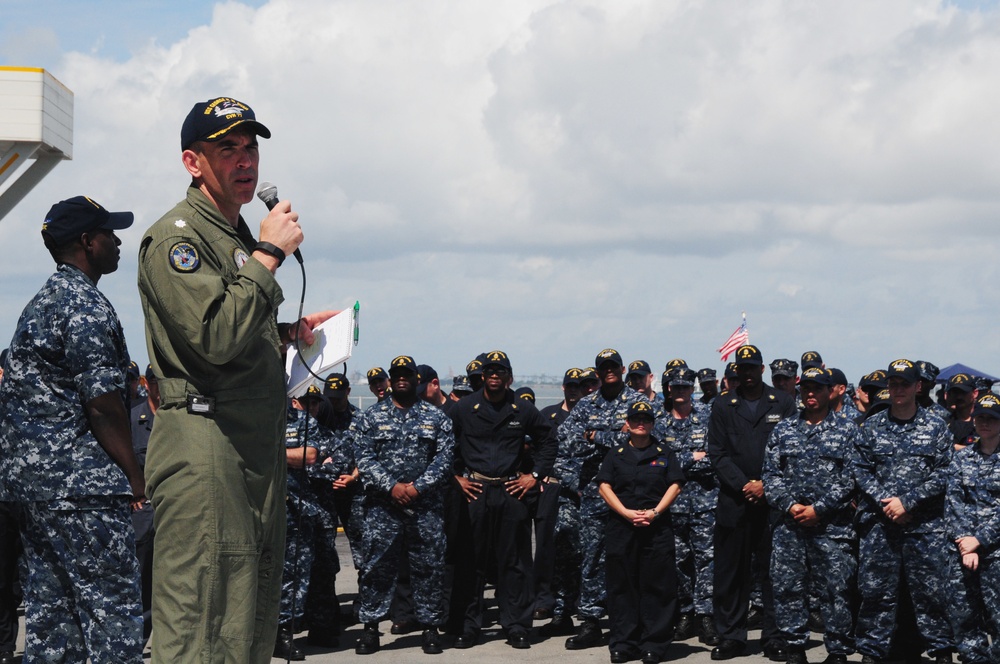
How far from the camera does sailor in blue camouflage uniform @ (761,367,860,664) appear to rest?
342 inches

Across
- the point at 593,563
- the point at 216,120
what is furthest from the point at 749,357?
the point at 216,120

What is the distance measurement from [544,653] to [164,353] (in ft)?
22.6

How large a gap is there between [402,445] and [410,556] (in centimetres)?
92

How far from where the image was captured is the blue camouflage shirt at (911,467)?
8.25 metres

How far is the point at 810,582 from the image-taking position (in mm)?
8984

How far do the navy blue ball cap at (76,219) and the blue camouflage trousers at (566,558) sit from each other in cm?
624

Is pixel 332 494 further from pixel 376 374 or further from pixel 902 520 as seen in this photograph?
pixel 902 520

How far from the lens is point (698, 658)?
9242 millimetres

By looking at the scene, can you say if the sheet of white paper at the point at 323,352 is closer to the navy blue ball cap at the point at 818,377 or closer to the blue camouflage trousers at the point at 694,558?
the navy blue ball cap at the point at 818,377

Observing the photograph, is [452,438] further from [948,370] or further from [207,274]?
[948,370]

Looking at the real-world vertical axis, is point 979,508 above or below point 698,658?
above

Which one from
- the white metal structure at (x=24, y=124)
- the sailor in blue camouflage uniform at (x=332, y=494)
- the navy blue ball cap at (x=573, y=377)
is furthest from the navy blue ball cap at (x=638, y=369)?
the white metal structure at (x=24, y=124)

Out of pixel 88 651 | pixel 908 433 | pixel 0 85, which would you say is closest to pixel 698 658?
pixel 908 433

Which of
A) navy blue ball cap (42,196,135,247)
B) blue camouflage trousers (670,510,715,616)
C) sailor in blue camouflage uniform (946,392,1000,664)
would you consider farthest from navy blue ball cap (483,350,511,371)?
navy blue ball cap (42,196,135,247)
